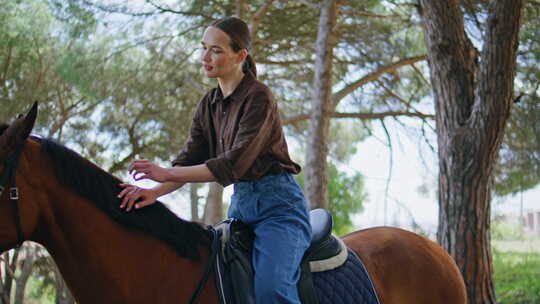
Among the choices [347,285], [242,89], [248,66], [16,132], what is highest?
[248,66]

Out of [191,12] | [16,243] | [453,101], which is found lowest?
[16,243]

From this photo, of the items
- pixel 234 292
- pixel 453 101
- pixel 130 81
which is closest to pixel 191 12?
pixel 130 81

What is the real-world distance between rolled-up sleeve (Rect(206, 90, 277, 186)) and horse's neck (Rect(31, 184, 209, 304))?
0.44 metres

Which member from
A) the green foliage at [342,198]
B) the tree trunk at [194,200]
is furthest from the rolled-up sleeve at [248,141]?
the green foliage at [342,198]

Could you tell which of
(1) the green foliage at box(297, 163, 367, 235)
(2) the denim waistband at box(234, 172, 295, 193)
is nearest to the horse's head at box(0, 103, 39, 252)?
(2) the denim waistband at box(234, 172, 295, 193)

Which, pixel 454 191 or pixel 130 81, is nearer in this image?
Answer: pixel 454 191

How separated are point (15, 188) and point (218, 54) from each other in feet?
3.24

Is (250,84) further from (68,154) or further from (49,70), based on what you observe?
(49,70)

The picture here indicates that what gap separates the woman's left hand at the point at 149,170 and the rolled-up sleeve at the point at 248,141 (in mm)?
186

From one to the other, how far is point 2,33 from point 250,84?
745 centimetres

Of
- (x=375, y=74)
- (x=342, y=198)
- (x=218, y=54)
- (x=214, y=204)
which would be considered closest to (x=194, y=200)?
(x=214, y=204)

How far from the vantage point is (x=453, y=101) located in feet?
17.7

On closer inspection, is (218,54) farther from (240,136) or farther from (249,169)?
(249,169)

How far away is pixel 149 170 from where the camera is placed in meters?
2.18
